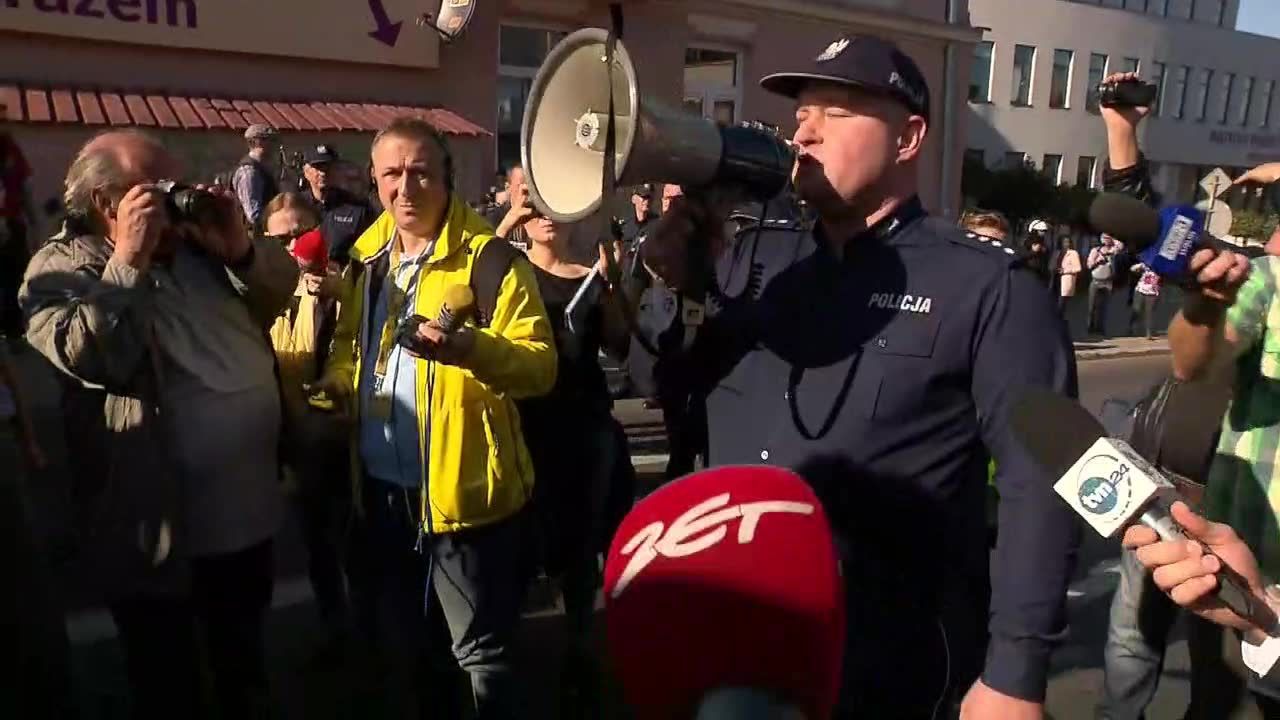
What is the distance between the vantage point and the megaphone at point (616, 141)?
185 cm

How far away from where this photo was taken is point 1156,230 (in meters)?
1.67

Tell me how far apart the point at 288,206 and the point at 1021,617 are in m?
3.19

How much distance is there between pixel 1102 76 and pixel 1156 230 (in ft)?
116

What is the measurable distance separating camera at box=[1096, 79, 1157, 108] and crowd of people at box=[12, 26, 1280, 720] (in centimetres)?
4

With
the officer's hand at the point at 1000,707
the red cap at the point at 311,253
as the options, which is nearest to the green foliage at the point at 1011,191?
the red cap at the point at 311,253

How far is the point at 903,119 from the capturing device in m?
1.93

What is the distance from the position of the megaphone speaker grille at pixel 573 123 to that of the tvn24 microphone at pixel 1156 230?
2.70ft

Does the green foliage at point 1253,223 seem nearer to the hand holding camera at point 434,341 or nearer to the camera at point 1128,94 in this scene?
the camera at point 1128,94

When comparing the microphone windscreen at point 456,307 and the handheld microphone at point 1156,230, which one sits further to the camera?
the microphone windscreen at point 456,307

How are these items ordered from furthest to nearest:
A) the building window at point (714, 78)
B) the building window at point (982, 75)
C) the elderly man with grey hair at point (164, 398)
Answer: the building window at point (982, 75) → the building window at point (714, 78) → the elderly man with grey hair at point (164, 398)

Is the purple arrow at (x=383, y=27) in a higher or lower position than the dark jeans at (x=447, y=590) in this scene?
higher

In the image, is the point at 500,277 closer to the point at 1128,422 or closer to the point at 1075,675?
the point at 1128,422

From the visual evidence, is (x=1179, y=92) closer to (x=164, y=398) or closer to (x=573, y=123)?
(x=573, y=123)

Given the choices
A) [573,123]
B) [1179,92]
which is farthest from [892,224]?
[1179,92]
